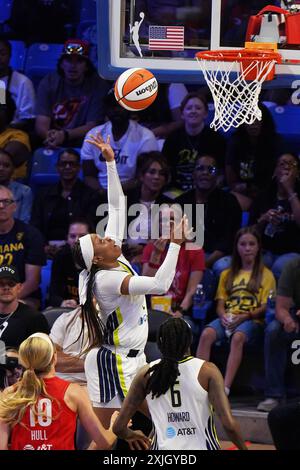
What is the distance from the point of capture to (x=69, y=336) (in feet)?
25.5

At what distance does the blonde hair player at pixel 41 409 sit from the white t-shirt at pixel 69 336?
1724 millimetres

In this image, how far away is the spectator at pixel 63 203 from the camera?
32.0 ft

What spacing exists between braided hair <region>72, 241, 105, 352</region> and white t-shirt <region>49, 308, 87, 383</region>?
56 cm

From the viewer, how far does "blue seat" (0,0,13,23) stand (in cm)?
1170

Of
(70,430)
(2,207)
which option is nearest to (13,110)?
(2,207)

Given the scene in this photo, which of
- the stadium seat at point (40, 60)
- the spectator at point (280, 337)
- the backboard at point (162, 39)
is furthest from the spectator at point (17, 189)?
the spectator at point (280, 337)

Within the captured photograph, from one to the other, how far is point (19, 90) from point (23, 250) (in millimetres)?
2174

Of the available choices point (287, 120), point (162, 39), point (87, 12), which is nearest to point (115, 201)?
point (162, 39)

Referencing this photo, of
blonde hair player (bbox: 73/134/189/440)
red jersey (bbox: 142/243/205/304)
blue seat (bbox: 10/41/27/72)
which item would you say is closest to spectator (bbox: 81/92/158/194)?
red jersey (bbox: 142/243/205/304)

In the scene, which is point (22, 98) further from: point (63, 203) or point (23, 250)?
point (23, 250)

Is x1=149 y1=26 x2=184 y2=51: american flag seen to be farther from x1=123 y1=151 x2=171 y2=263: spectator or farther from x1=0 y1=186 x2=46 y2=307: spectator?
x1=0 y1=186 x2=46 y2=307: spectator

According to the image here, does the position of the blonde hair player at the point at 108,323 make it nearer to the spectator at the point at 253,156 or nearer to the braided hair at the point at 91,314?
the braided hair at the point at 91,314

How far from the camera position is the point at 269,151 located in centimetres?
970

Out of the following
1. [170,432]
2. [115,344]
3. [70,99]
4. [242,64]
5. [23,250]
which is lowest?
[170,432]
